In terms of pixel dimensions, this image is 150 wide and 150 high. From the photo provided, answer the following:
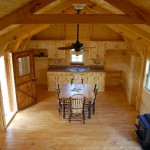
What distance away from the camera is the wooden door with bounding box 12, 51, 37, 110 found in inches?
258

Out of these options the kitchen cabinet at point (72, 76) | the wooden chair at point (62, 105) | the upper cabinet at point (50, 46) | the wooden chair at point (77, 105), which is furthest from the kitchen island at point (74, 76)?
the wooden chair at point (77, 105)

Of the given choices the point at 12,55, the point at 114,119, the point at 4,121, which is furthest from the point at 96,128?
the point at 12,55

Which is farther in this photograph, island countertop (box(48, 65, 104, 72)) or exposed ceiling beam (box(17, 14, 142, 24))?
island countertop (box(48, 65, 104, 72))

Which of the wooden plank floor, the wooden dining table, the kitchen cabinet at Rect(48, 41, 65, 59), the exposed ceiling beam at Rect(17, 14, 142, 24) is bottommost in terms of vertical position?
the wooden plank floor

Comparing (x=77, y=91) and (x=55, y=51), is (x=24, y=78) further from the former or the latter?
(x=55, y=51)

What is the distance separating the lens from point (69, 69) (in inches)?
344

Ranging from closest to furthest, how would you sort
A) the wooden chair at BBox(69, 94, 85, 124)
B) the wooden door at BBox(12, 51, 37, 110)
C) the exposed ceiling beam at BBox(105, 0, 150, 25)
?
the exposed ceiling beam at BBox(105, 0, 150, 25) < the wooden chair at BBox(69, 94, 85, 124) < the wooden door at BBox(12, 51, 37, 110)

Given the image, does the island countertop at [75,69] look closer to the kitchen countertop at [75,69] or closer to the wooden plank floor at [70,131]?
the kitchen countertop at [75,69]

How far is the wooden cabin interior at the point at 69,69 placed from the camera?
3.42 m

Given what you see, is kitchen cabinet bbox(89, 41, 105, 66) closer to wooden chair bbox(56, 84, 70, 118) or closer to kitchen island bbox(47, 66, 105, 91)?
kitchen island bbox(47, 66, 105, 91)

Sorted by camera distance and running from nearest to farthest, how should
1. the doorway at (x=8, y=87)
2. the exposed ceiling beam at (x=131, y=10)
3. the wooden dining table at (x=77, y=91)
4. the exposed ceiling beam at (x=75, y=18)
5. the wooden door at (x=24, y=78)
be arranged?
the exposed ceiling beam at (x=131, y=10), the exposed ceiling beam at (x=75, y=18), the wooden dining table at (x=77, y=91), the doorway at (x=8, y=87), the wooden door at (x=24, y=78)

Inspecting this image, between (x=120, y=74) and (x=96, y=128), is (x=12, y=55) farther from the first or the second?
(x=120, y=74)

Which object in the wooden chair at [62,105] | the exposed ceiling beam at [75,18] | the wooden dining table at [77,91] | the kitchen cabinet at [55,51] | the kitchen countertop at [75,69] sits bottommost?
→ the wooden chair at [62,105]

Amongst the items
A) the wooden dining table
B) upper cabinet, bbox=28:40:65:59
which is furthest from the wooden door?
upper cabinet, bbox=28:40:65:59
